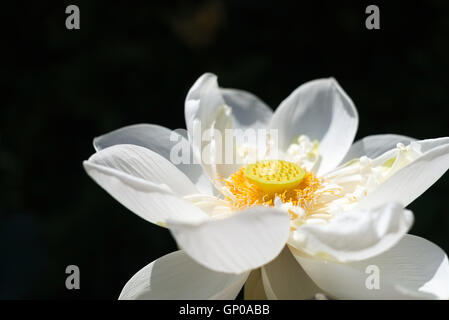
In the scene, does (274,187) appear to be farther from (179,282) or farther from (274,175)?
(179,282)

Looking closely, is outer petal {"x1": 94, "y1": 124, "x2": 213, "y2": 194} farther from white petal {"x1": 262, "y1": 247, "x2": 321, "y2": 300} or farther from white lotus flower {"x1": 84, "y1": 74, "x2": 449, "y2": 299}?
white petal {"x1": 262, "y1": 247, "x2": 321, "y2": 300}

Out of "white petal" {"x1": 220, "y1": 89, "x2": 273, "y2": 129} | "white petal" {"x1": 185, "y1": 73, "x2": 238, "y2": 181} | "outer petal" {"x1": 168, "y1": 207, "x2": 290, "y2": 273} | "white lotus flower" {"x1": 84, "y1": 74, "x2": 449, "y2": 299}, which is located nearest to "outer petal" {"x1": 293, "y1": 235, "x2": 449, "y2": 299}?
"white lotus flower" {"x1": 84, "y1": 74, "x2": 449, "y2": 299}

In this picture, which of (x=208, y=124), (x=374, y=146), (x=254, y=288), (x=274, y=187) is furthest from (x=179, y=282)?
(x=374, y=146)

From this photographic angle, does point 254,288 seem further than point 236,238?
Yes

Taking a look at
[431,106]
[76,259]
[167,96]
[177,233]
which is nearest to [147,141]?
[177,233]

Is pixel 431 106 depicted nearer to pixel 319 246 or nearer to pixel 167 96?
pixel 167 96

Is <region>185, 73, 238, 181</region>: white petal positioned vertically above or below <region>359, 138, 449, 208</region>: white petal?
above
